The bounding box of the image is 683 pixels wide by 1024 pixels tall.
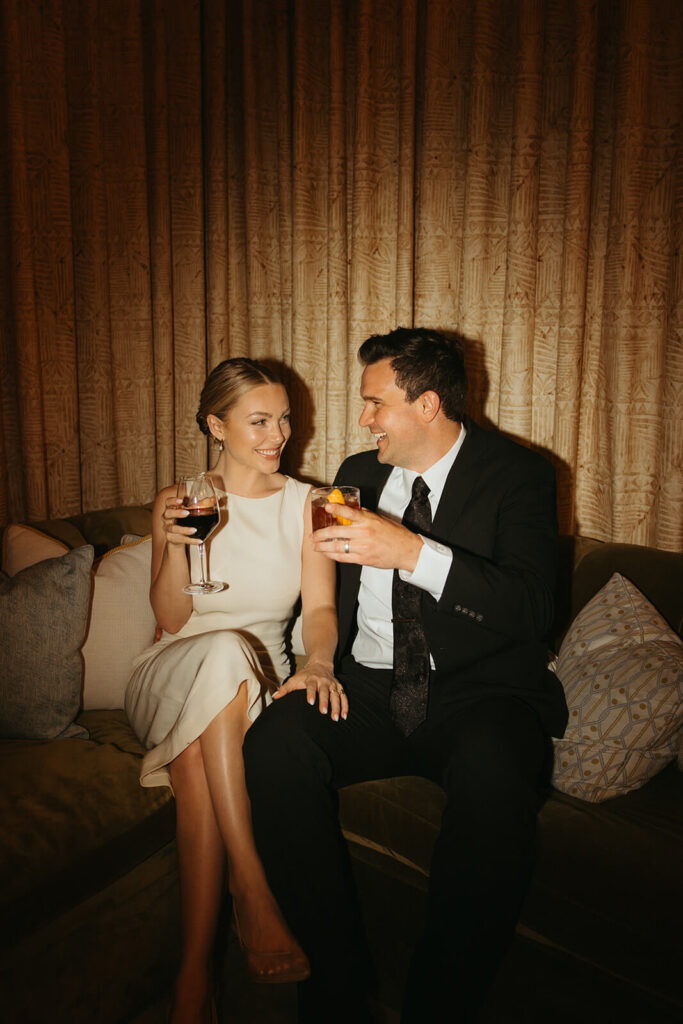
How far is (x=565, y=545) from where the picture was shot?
209cm

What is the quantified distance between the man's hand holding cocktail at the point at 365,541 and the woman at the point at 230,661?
37 cm

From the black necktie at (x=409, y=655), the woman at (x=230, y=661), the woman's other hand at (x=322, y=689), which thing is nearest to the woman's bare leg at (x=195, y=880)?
the woman at (x=230, y=661)

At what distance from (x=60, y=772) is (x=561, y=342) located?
1996 mm

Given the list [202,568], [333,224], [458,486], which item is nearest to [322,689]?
[202,568]

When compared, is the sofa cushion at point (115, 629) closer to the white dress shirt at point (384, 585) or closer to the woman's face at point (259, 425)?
the woman's face at point (259, 425)

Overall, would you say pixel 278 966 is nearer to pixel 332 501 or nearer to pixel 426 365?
pixel 332 501

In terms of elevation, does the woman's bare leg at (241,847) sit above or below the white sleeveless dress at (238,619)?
below

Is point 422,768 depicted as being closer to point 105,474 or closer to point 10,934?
point 10,934

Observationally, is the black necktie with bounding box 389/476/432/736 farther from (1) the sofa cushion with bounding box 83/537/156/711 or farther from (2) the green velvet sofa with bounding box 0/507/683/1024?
(1) the sofa cushion with bounding box 83/537/156/711

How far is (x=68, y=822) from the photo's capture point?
1.45 meters

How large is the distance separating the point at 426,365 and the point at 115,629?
115cm

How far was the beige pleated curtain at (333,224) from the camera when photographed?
7.15 ft

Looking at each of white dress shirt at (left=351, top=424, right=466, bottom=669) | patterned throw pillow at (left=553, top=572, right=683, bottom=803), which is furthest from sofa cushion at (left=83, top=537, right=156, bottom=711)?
patterned throw pillow at (left=553, top=572, right=683, bottom=803)

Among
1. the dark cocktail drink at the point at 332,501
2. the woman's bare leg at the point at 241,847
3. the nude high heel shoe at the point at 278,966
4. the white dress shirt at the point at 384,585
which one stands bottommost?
the nude high heel shoe at the point at 278,966
